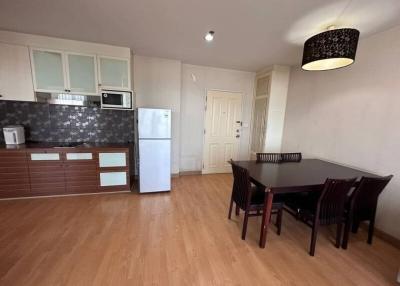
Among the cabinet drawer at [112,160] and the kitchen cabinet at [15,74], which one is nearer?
the kitchen cabinet at [15,74]

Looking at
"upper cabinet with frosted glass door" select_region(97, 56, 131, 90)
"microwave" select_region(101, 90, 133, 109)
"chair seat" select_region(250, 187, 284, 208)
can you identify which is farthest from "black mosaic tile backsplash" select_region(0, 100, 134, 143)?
"chair seat" select_region(250, 187, 284, 208)

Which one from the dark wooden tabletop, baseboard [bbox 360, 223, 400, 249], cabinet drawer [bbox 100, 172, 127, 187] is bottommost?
baseboard [bbox 360, 223, 400, 249]

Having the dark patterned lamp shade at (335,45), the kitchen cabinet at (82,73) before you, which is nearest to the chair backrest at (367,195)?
the dark patterned lamp shade at (335,45)

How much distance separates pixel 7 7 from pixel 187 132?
315cm

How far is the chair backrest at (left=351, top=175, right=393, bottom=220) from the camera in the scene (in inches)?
72.4

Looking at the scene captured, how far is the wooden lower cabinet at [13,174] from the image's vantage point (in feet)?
8.58

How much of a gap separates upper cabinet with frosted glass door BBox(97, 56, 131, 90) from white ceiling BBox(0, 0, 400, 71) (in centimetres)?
29

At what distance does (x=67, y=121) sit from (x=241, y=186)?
331cm

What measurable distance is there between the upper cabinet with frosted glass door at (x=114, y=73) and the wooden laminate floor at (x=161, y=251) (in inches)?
79.9

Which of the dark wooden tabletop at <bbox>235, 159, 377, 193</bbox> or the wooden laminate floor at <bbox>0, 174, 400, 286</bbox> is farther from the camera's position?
the dark wooden tabletop at <bbox>235, 159, 377, 193</bbox>

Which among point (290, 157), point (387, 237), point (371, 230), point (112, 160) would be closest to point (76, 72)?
point (112, 160)

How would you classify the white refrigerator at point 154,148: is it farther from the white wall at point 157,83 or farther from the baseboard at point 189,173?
the baseboard at point 189,173

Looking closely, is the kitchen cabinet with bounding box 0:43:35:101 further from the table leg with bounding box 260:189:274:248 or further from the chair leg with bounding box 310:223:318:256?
the chair leg with bounding box 310:223:318:256

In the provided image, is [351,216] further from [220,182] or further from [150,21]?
[150,21]
